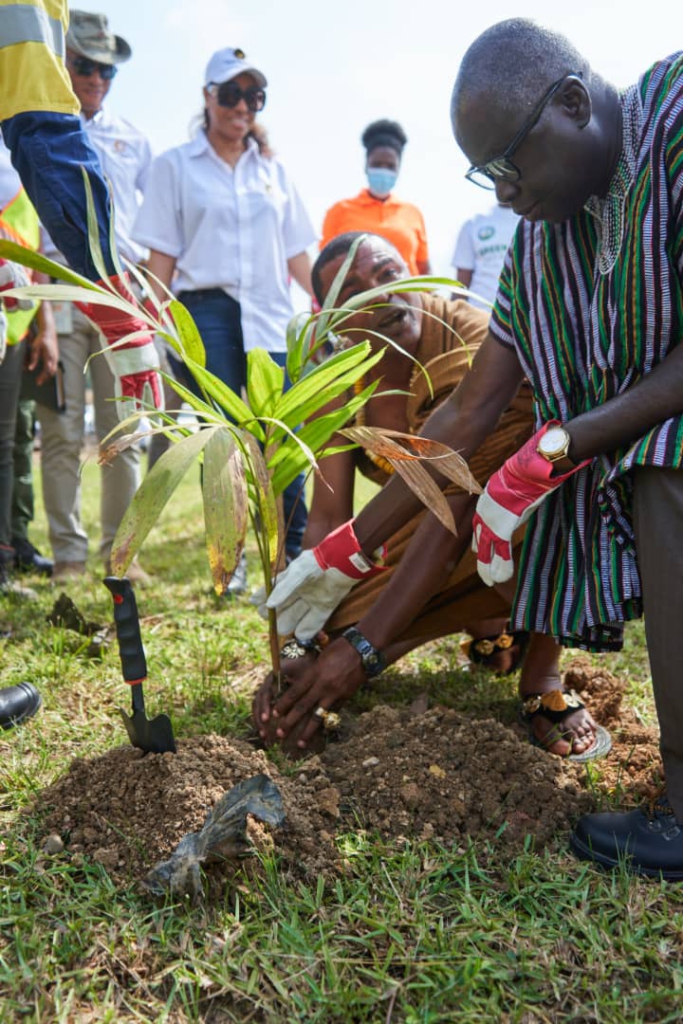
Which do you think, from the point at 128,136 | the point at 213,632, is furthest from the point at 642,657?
the point at 128,136

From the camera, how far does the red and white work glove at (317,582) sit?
6.20 ft

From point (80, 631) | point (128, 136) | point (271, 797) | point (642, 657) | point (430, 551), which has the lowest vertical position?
point (642, 657)

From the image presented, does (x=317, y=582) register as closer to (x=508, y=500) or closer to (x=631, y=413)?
(x=508, y=500)

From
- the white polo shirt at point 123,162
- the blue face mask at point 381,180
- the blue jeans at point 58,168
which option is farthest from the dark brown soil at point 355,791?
the blue face mask at point 381,180

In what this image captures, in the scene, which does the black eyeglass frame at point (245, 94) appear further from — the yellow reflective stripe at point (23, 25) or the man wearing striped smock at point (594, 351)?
the man wearing striped smock at point (594, 351)

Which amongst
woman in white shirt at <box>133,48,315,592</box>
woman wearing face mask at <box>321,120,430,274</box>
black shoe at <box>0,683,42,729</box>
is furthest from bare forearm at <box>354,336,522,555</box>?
woman wearing face mask at <box>321,120,430,274</box>

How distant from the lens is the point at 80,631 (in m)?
2.60

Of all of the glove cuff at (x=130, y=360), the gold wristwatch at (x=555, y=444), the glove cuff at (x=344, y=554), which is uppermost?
the glove cuff at (x=130, y=360)

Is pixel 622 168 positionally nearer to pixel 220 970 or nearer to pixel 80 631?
pixel 220 970

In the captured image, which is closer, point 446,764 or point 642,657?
point 446,764

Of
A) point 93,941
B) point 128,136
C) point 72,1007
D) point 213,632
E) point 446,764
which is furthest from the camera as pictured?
point 128,136

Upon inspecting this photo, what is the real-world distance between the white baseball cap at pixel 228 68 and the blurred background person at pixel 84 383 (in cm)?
47

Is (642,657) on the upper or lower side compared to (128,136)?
lower

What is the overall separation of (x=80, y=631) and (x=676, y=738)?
5.93 feet
